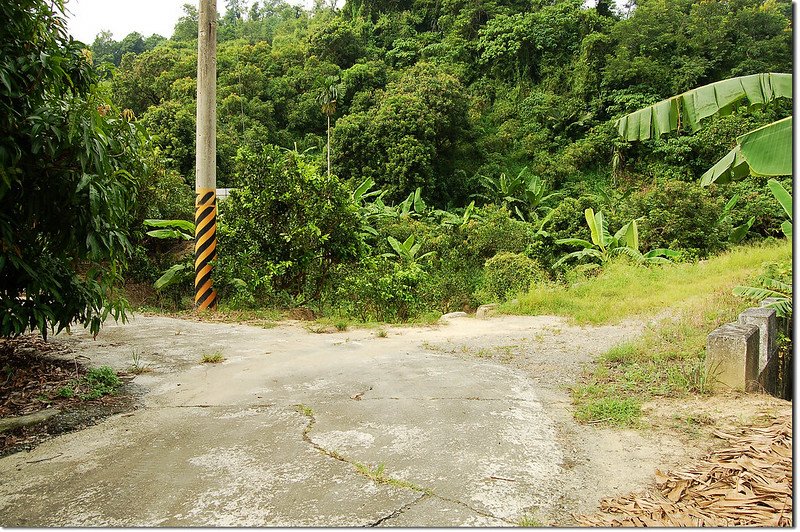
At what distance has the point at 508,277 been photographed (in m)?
13.6

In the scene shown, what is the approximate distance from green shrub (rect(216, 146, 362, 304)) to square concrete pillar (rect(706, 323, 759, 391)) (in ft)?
21.3

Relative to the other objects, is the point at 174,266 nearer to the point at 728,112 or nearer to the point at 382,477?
the point at 382,477

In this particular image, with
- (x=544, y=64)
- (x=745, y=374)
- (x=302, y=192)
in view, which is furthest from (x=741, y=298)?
(x=544, y=64)

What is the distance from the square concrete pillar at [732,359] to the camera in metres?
4.26

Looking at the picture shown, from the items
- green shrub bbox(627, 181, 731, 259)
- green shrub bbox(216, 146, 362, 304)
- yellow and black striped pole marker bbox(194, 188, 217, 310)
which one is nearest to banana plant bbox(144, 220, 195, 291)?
green shrub bbox(216, 146, 362, 304)

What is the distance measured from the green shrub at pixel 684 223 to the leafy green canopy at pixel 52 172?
15.4m

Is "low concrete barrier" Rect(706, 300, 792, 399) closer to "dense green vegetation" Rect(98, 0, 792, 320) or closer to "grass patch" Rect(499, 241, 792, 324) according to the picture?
"grass patch" Rect(499, 241, 792, 324)

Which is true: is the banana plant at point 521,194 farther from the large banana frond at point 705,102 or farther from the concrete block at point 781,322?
the large banana frond at point 705,102

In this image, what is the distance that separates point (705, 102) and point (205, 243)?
7.50m

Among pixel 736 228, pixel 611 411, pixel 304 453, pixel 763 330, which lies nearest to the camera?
pixel 304 453

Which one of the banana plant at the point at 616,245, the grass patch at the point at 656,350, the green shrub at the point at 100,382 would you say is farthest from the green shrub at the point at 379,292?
the banana plant at the point at 616,245

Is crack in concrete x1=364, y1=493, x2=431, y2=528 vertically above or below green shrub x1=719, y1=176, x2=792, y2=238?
below

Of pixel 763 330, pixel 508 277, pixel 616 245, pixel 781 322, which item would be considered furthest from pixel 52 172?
pixel 616 245

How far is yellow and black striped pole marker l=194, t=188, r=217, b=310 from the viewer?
9438 millimetres
